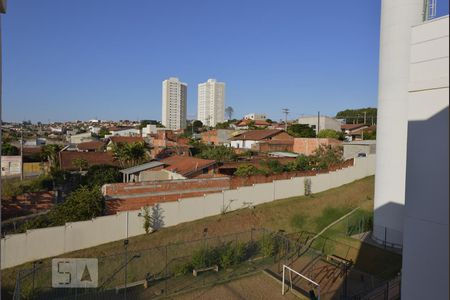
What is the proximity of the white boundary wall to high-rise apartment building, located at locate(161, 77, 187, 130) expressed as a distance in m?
140

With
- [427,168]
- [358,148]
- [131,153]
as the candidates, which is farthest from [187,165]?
[427,168]

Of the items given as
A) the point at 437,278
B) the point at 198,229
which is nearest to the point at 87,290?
the point at 198,229

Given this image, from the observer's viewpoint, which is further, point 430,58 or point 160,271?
point 160,271

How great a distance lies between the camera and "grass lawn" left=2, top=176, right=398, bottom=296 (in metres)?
17.3

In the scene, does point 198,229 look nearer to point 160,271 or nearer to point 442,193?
point 160,271

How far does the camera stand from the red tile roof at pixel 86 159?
34.6 meters

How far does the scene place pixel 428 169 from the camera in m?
5.49

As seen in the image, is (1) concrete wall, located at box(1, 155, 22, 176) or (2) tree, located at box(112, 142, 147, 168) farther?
(1) concrete wall, located at box(1, 155, 22, 176)

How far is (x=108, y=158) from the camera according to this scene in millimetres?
38000

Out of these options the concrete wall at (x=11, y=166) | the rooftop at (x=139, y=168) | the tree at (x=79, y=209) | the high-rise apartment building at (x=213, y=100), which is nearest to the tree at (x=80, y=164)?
the rooftop at (x=139, y=168)

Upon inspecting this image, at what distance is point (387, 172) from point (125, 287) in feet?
38.5

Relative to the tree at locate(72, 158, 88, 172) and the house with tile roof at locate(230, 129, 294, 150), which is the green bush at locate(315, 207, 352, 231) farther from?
the house with tile roof at locate(230, 129, 294, 150)

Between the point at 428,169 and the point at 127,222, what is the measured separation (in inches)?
607

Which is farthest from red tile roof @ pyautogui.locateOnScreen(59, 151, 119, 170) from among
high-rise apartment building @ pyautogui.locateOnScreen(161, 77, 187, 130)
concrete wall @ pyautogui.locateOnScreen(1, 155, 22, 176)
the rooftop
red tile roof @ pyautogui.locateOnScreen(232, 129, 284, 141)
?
high-rise apartment building @ pyautogui.locateOnScreen(161, 77, 187, 130)
